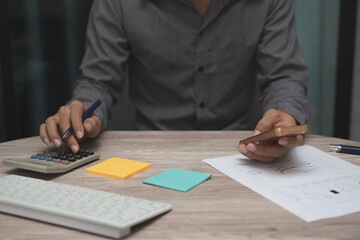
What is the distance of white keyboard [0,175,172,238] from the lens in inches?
17.7

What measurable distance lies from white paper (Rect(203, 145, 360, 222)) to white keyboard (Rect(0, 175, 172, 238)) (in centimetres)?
18

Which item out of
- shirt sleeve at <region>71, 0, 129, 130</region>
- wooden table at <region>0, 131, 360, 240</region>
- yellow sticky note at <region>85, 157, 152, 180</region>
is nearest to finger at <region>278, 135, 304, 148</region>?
wooden table at <region>0, 131, 360, 240</region>

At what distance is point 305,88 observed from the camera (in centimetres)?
111

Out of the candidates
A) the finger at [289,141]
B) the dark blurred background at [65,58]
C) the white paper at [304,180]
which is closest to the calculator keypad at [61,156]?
the white paper at [304,180]

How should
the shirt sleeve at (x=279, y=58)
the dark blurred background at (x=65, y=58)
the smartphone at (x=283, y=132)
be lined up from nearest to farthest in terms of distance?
the smartphone at (x=283, y=132)
the shirt sleeve at (x=279, y=58)
the dark blurred background at (x=65, y=58)

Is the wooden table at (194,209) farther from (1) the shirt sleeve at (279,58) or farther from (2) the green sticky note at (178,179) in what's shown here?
(1) the shirt sleeve at (279,58)

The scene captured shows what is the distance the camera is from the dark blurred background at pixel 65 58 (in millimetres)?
1896

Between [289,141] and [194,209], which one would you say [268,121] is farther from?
[194,209]

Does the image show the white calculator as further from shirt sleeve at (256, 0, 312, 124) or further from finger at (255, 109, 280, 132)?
shirt sleeve at (256, 0, 312, 124)

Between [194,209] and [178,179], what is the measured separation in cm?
11

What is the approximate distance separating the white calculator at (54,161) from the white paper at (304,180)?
24cm

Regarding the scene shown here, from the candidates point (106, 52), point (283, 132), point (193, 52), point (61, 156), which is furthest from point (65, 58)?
point (283, 132)

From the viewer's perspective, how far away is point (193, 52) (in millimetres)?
1185

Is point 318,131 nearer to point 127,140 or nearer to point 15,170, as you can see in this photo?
point 127,140
